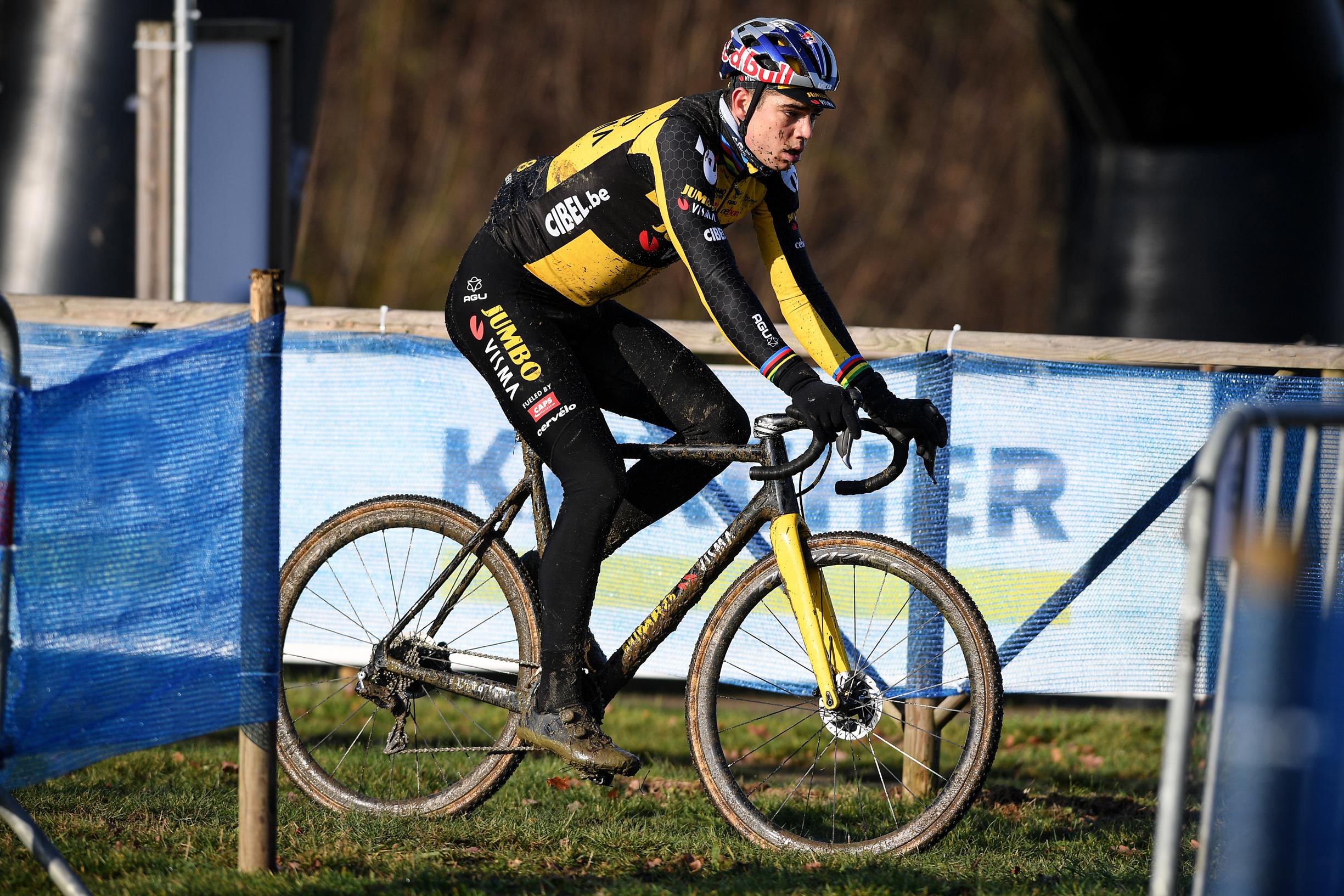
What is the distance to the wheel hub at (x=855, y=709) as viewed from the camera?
416cm

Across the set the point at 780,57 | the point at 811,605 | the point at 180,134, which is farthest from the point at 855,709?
the point at 180,134

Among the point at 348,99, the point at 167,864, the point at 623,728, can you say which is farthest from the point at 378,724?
the point at 348,99

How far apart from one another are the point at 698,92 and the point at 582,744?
46.7ft

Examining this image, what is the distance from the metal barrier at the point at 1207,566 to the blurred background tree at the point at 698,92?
48.4 ft

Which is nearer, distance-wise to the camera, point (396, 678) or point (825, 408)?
point (825, 408)

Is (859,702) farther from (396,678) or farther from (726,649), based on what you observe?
(396,678)

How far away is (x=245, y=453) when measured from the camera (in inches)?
146

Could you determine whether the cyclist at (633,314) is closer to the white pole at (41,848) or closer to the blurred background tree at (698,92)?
the white pole at (41,848)

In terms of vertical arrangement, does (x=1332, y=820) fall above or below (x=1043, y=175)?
below

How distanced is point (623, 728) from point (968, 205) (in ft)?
51.9

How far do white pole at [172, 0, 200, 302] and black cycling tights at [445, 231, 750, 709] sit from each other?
3260 mm

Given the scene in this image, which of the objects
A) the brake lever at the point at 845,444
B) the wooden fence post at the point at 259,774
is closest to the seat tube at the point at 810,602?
the brake lever at the point at 845,444

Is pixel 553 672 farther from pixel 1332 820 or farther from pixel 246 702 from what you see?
pixel 1332 820

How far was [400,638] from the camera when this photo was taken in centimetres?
468
